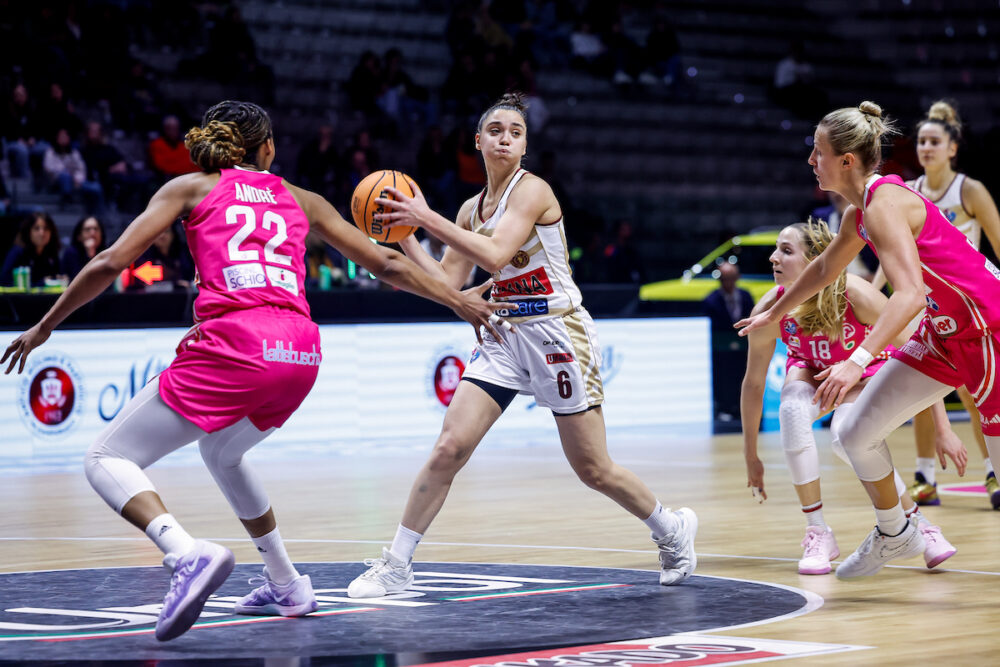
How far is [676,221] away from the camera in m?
20.8

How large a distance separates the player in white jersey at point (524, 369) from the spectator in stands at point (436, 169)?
11.5 m

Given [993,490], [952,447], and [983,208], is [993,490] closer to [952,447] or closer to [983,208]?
[983,208]

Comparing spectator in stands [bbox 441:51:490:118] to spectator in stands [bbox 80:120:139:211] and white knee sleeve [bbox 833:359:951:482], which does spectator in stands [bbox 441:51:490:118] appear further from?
white knee sleeve [bbox 833:359:951:482]

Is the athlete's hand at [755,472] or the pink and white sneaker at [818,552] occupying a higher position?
the athlete's hand at [755,472]

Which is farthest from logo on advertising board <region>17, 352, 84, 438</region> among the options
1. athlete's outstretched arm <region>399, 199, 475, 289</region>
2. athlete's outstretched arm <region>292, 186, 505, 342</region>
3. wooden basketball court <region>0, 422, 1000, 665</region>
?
athlete's outstretched arm <region>292, 186, 505, 342</region>

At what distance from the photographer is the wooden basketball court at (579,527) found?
4.94m

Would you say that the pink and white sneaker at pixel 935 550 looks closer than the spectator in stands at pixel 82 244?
Yes

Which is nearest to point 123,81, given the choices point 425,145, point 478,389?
point 425,145

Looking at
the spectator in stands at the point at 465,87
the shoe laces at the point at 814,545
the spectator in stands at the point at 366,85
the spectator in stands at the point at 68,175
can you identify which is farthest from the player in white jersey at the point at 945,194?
the spectator in stands at the point at 465,87

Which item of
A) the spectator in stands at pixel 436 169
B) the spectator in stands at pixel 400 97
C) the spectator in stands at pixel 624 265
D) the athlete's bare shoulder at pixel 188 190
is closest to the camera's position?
the athlete's bare shoulder at pixel 188 190

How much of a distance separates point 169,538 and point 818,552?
115 inches

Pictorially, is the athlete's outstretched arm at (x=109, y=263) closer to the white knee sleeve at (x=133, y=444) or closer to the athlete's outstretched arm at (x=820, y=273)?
the white knee sleeve at (x=133, y=444)

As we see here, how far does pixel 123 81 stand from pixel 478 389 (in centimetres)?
1213

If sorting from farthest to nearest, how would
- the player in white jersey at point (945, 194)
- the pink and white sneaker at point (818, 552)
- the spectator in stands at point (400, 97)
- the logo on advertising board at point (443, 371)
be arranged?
the spectator in stands at point (400, 97) < the logo on advertising board at point (443, 371) < the player in white jersey at point (945, 194) < the pink and white sneaker at point (818, 552)
